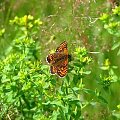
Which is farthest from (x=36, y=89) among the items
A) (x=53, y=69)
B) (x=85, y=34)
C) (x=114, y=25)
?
(x=85, y=34)

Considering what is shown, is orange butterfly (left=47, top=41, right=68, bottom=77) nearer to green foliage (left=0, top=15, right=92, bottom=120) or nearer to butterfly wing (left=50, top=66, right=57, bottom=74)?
butterfly wing (left=50, top=66, right=57, bottom=74)

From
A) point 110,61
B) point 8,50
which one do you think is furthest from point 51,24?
point 110,61

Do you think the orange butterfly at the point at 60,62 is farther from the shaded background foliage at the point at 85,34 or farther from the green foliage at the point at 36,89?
the shaded background foliage at the point at 85,34

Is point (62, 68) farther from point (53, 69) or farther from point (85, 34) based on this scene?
point (85, 34)

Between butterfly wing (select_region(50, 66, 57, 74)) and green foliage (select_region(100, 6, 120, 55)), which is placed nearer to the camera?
butterfly wing (select_region(50, 66, 57, 74))

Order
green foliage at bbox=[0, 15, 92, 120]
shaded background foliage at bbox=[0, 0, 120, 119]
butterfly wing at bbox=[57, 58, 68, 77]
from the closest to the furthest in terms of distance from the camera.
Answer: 1. butterfly wing at bbox=[57, 58, 68, 77]
2. green foliage at bbox=[0, 15, 92, 120]
3. shaded background foliage at bbox=[0, 0, 120, 119]

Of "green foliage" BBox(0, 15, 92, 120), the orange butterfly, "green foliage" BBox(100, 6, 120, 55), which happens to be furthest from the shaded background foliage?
the orange butterfly

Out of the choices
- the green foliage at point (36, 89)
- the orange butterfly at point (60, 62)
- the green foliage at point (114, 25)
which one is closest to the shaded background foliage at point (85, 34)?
the green foliage at point (114, 25)

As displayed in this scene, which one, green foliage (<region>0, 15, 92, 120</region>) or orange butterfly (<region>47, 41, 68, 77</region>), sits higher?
orange butterfly (<region>47, 41, 68, 77</region>)
